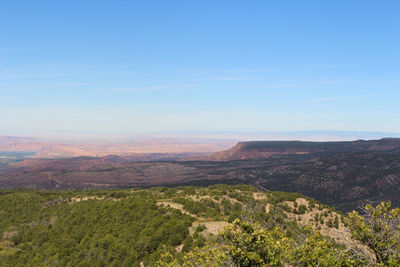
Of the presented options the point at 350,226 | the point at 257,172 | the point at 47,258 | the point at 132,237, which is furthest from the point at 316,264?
the point at 257,172

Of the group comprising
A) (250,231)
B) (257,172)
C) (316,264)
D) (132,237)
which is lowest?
(257,172)

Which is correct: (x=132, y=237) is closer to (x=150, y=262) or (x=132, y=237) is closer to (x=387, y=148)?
(x=150, y=262)

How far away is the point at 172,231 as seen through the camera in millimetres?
27438

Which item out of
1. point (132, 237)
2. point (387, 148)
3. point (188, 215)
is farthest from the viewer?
point (387, 148)

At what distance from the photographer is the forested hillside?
1270 cm

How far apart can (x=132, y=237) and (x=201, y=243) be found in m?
9.41

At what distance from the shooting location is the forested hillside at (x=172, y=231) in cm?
1270

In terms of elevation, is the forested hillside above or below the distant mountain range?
above

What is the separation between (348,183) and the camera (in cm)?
10300

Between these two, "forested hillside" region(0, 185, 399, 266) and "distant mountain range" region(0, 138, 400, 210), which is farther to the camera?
"distant mountain range" region(0, 138, 400, 210)

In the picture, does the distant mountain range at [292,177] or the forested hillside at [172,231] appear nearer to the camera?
the forested hillside at [172,231]

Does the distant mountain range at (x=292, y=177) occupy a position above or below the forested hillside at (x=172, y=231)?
below

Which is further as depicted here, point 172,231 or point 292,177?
point 292,177

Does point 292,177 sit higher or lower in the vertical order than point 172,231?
lower
